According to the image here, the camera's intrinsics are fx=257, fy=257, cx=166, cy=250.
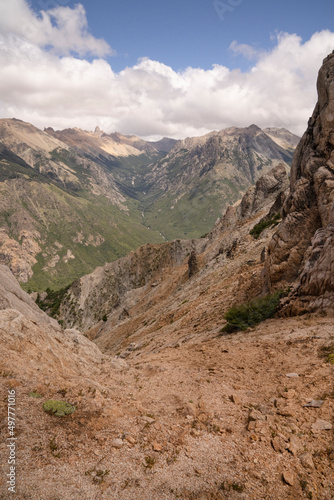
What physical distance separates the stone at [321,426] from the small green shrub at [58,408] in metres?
7.82

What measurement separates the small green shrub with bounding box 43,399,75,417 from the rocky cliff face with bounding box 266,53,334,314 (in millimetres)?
14331

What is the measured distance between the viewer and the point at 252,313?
1891 cm

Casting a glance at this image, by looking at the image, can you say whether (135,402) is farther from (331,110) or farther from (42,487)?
(331,110)

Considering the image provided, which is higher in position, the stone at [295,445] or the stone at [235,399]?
the stone at [295,445]

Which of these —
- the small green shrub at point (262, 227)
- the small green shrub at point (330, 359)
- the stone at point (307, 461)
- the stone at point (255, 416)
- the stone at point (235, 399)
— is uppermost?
the small green shrub at point (262, 227)

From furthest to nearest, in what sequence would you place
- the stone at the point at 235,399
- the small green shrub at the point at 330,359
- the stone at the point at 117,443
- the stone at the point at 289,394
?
the small green shrub at the point at 330,359 → the stone at the point at 235,399 → the stone at the point at 289,394 → the stone at the point at 117,443

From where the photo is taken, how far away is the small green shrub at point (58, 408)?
8469 millimetres

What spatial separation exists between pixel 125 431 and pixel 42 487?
2.89 metres

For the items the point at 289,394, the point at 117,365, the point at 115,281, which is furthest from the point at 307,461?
the point at 115,281

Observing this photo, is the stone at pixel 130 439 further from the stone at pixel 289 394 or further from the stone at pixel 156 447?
the stone at pixel 289 394

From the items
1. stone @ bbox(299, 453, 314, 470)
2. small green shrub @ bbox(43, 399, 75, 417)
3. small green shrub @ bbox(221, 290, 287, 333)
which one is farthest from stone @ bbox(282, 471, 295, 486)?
small green shrub @ bbox(221, 290, 287, 333)

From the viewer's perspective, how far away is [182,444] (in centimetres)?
806

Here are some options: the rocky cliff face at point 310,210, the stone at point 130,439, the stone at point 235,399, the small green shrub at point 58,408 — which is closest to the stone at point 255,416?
the stone at point 235,399

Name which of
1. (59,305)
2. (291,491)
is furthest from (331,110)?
(59,305)
